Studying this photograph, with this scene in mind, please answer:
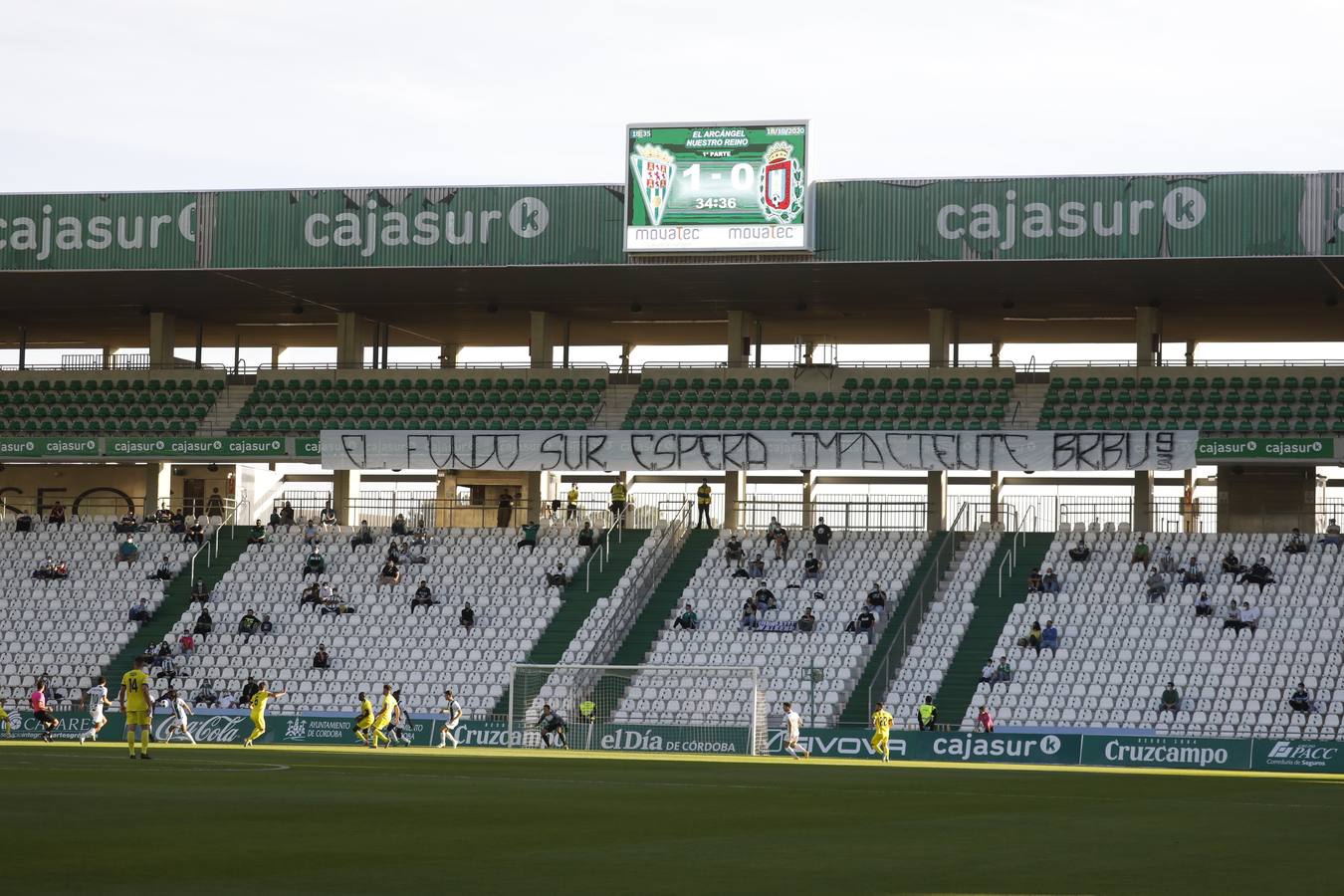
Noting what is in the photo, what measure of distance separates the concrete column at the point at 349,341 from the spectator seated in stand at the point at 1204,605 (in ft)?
87.3

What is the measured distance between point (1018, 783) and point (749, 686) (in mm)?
16908

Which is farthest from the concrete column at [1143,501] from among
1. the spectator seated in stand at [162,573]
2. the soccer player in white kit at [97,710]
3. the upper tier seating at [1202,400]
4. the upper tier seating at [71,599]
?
the soccer player in white kit at [97,710]

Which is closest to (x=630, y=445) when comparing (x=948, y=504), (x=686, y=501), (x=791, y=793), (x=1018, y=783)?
(x=686, y=501)

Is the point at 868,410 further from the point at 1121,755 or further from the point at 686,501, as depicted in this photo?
the point at 1121,755

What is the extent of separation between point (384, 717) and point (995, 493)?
22.4 meters

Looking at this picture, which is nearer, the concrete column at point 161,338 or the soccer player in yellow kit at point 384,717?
the soccer player in yellow kit at point 384,717

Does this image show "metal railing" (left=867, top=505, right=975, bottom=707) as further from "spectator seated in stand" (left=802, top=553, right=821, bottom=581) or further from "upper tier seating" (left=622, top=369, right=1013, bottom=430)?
"upper tier seating" (left=622, top=369, right=1013, bottom=430)

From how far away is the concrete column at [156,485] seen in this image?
62556mm

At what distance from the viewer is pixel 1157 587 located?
1891 inches

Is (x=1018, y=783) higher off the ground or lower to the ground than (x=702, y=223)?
lower

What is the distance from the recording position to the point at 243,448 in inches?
2287

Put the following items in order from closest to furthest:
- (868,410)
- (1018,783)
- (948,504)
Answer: (1018,783), (868,410), (948,504)

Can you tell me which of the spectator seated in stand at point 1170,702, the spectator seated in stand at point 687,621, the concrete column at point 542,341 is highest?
the concrete column at point 542,341

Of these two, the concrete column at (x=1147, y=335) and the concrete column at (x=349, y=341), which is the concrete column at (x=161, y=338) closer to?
the concrete column at (x=349, y=341)
